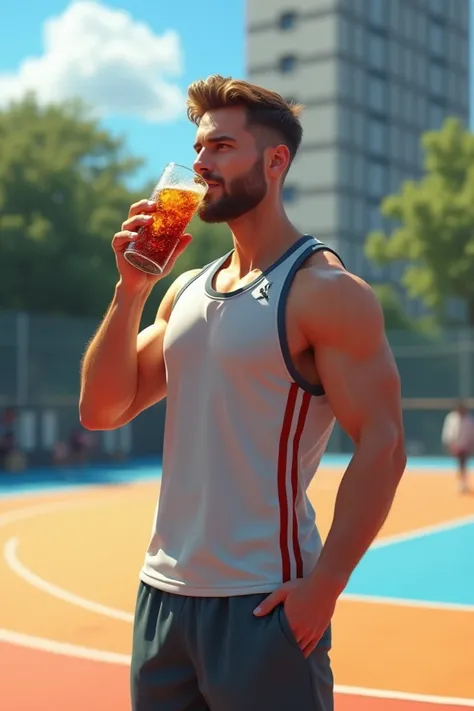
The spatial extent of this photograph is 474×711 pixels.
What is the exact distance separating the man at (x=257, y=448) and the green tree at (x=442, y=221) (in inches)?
1467

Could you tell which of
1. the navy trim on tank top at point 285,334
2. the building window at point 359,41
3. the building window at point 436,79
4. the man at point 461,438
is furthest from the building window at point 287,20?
the navy trim on tank top at point 285,334

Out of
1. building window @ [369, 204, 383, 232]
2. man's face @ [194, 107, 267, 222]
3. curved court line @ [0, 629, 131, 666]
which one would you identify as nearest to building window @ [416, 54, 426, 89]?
building window @ [369, 204, 383, 232]

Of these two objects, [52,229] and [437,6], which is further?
[437,6]

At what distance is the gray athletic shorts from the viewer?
2646mm

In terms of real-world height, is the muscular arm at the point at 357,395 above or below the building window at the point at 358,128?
below

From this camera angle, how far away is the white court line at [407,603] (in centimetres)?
891

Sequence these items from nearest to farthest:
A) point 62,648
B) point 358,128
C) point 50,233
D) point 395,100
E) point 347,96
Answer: point 62,648 → point 50,233 → point 347,96 → point 358,128 → point 395,100

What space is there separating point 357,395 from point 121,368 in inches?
27.2

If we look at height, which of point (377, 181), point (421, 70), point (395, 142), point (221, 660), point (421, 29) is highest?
point (421, 29)

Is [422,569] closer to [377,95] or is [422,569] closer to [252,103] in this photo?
[252,103]

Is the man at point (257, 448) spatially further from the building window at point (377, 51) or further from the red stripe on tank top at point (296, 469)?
the building window at point (377, 51)

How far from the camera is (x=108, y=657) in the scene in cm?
707

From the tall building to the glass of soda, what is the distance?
201 ft

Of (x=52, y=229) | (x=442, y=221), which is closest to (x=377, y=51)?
(x=442, y=221)
